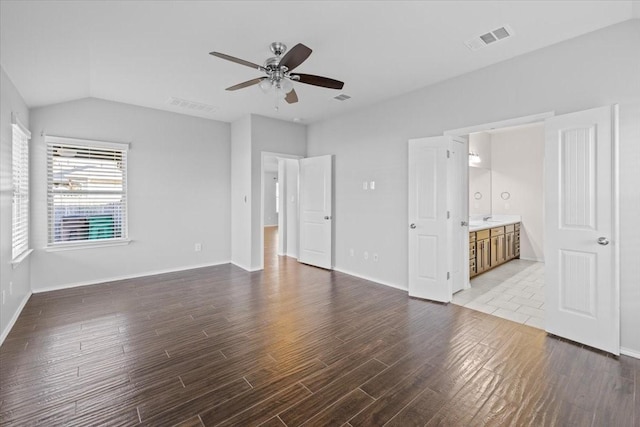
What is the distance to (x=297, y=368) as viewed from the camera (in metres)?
2.39

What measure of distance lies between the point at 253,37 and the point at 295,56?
603 mm

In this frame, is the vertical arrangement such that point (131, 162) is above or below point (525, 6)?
below

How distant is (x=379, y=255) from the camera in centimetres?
486

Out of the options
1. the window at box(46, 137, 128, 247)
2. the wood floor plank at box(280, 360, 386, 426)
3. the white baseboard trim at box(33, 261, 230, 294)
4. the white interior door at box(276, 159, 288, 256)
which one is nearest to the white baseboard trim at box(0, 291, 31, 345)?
the white baseboard trim at box(33, 261, 230, 294)

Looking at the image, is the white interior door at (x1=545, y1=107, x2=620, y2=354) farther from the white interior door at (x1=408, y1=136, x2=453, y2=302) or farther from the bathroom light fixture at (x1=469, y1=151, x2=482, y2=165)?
the bathroom light fixture at (x1=469, y1=151, x2=482, y2=165)

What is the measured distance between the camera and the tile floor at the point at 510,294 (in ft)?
11.4

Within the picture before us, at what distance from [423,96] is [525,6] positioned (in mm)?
1793

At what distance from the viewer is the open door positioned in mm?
3863

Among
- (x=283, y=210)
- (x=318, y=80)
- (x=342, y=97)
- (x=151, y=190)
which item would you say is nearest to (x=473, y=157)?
(x=342, y=97)

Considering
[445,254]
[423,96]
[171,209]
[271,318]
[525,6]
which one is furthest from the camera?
[171,209]

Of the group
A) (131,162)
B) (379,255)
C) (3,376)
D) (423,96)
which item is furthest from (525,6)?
(131,162)

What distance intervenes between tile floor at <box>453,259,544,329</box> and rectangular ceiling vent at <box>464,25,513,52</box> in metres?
2.94

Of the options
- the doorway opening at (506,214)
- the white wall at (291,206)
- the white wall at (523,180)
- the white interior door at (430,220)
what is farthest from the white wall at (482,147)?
the white wall at (291,206)

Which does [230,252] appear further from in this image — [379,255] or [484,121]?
[484,121]
